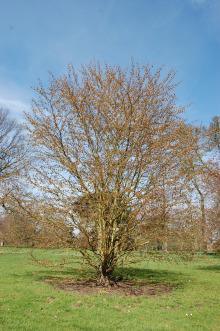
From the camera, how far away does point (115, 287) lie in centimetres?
1126

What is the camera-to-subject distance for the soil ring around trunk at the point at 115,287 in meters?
10.5

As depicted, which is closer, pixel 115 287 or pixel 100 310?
pixel 100 310

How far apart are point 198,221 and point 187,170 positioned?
1.66 metres

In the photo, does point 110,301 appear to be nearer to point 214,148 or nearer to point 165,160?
point 165,160

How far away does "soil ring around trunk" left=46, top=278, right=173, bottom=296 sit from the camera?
34.6 feet

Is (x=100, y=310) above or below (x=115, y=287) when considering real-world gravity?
below

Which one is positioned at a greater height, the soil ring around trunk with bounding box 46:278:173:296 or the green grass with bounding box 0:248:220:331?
the soil ring around trunk with bounding box 46:278:173:296

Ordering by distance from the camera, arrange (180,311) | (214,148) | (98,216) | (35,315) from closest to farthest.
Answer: (35,315) < (180,311) < (98,216) < (214,148)

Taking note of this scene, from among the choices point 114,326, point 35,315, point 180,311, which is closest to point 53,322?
point 35,315

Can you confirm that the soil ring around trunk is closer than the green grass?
No

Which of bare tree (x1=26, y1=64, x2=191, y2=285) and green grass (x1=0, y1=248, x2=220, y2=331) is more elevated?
bare tree (x1=26, y1=64, x2=191, y2=285)

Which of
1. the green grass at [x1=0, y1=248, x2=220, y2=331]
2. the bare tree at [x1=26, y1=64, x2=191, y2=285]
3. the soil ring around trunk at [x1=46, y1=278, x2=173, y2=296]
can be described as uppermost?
the bare tree at [x1=26, y1=64, x2=191, y2=285]

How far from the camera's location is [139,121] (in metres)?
11.7

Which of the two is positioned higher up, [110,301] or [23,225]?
[23,225]
